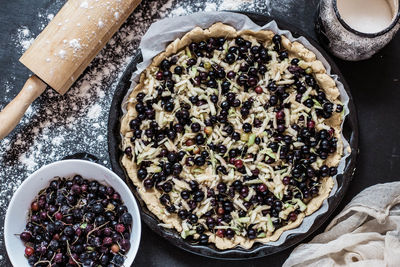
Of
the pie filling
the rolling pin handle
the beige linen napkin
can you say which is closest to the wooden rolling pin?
the rolling pin handle

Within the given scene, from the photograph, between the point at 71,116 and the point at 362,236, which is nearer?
the point at 362,236

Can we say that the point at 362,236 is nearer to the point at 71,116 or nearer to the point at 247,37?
the point at 247,37

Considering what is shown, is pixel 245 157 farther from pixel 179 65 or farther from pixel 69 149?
pixel 69 149

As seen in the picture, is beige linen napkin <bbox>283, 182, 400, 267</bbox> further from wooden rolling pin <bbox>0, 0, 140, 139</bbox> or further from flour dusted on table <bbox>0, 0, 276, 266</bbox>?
wooden rolling pin <bbox>0, 0, 140, 139</bbox>

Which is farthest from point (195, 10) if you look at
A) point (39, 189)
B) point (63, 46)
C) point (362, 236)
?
point (362, 236)

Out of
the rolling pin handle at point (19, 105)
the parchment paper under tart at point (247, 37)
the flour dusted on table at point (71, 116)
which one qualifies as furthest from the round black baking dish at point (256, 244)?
the rolling pin handle at point (19, 105)

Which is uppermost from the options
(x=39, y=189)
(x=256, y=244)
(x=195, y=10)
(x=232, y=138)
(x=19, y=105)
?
(x=19, y=105)
